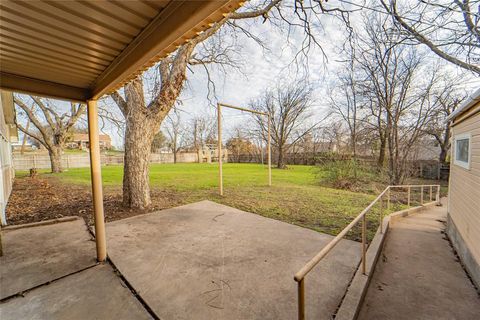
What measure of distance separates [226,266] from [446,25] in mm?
6716

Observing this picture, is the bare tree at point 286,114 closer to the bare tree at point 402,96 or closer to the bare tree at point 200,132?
the bare tree at point 402,96

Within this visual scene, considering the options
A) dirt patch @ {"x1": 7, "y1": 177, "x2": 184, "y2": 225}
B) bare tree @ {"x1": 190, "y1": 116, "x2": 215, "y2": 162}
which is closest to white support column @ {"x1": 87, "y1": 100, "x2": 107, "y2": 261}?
dirt patch @ {"x1": 7, "y1": 177, "x2": 184, "y2": 225}

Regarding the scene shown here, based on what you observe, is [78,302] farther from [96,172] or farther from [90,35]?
[90,35]

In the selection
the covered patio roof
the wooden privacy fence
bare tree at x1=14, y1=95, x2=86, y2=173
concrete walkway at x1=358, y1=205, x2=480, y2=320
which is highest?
bare tree at x1=14, y1=95, x2=86, y2=173

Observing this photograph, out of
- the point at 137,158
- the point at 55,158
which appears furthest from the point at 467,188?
the point at 55,158

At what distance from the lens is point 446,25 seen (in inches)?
178

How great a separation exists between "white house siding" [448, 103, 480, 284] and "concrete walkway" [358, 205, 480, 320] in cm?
24

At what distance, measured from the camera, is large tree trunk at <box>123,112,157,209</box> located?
524 centimetres

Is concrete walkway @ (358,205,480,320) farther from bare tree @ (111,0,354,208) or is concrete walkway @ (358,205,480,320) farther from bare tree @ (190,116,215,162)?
bare tree @ (190,116,215,162)

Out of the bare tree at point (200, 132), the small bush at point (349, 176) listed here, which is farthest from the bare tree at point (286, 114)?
the bare tree at point (200, 132)

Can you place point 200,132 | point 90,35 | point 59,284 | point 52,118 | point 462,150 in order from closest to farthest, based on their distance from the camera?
point 90,35 → point 59,284 → point 462,150 → point 52,118 → point 200,132

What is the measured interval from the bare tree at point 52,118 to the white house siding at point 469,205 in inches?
679

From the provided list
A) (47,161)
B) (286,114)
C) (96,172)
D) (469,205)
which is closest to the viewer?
(96,172)

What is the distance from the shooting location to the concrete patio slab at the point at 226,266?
78.5 inches
